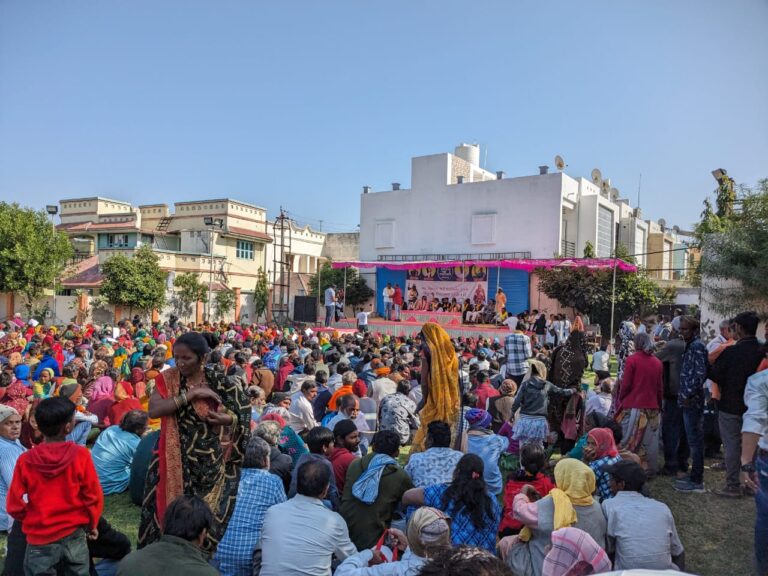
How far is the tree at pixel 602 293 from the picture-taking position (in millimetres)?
21156

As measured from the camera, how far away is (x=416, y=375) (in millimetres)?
8930

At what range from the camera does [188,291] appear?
2986 cm

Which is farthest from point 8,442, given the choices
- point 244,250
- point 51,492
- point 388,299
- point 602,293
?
point 244,250

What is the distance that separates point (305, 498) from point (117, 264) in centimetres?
2639

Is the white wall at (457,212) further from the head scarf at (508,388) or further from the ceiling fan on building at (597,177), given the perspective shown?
the head scarf at (508,388)

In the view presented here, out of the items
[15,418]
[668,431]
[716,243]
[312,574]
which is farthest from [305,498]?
[716,243]

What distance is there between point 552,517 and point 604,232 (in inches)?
1166

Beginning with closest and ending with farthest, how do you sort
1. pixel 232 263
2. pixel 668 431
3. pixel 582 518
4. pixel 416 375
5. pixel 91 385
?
pixel 582 518 < pixel 668 431 < pixel 91 385 < pixel 416 375 < pixel 232 263

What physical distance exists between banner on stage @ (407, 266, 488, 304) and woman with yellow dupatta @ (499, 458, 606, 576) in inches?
891

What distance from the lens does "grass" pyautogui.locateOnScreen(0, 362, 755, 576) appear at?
4250 millimetres

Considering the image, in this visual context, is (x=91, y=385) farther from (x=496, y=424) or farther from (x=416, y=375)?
(x=496, y=424)

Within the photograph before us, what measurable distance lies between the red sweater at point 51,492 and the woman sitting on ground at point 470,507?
6.41 ft

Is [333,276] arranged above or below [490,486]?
above

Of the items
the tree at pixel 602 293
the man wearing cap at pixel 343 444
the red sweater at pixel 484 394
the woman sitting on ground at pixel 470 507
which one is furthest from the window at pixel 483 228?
the woman sitting on ground at pixel 470 507
